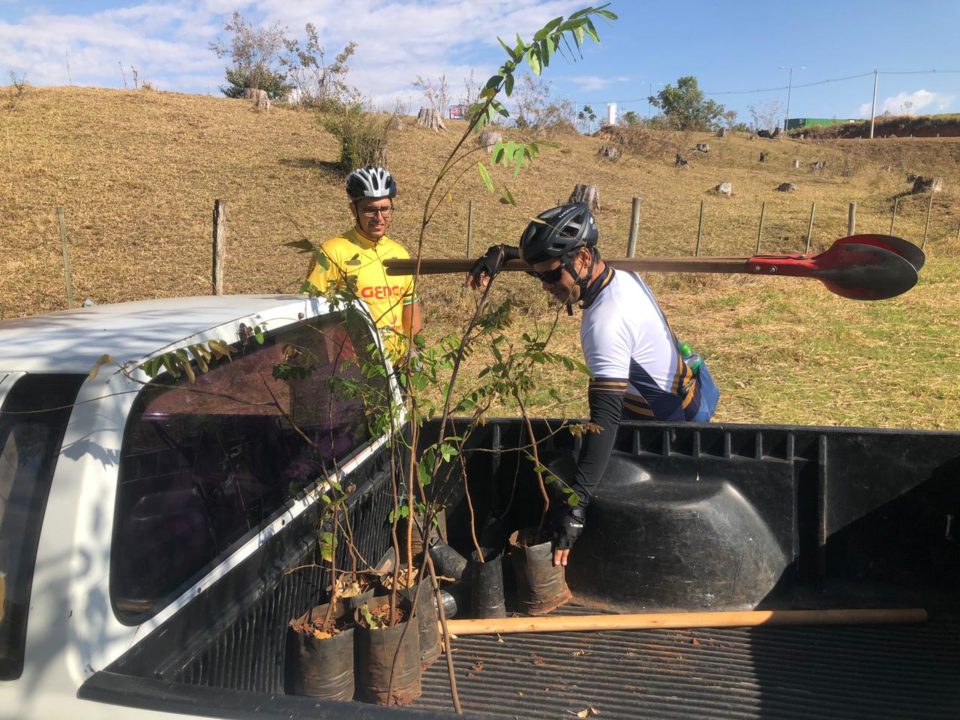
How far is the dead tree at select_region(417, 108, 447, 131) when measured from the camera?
30125 mm

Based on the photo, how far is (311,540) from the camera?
239 centimetres

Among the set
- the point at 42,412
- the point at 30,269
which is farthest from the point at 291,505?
the point at 30,269

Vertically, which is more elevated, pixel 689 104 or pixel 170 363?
pixel 689 104

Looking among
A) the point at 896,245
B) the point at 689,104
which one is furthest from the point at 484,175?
the point at 689,104

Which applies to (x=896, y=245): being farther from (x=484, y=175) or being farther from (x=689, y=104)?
(x=689, y=104)

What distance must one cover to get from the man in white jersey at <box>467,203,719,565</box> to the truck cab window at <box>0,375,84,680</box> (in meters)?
1.62

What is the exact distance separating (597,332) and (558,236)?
1.26 ft

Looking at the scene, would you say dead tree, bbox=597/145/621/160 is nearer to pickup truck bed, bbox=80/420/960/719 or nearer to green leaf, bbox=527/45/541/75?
pickup truck bed, bbox=80/420/960/719

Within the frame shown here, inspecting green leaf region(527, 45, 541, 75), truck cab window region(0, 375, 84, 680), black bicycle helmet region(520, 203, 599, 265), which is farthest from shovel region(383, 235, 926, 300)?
truck cab window region(0, 375, 84, 680)

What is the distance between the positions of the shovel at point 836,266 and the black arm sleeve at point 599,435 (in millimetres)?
665

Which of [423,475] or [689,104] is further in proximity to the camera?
[689,104]

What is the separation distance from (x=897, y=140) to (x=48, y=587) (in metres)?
50.1

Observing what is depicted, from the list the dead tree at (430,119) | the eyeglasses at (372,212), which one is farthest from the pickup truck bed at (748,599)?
the dead tree at (430,119)

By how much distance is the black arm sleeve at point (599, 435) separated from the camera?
2.83m
